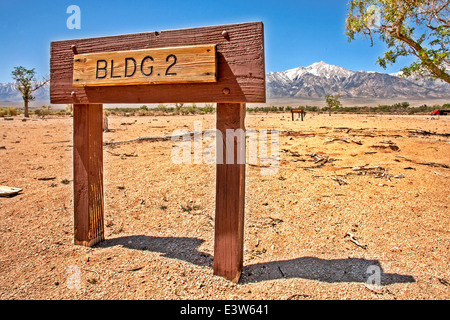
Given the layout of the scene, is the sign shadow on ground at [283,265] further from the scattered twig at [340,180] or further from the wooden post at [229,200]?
the scattered twig at [340,180]

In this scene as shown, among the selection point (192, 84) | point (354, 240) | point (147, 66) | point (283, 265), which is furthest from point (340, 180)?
point (147, 66)

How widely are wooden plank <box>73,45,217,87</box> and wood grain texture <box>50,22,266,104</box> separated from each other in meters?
0.08

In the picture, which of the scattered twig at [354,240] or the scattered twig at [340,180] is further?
the scattered twig at [340,180]

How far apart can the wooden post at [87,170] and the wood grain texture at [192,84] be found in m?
0.24

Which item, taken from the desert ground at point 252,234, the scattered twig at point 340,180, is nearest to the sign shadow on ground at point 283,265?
the desert ground at point 252,234

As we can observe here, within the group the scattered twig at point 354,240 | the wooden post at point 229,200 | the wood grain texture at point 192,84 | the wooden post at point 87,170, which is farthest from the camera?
the scattered twig at point 354,240

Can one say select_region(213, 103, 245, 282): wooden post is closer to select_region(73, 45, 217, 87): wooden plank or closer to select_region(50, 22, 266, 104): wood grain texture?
select_region(50, 22, 266, 104): wood grain texture

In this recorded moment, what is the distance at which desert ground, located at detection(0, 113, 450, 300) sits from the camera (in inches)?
97.7

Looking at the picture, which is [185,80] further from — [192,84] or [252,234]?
[252,234]

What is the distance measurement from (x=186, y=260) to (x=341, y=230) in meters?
1.99

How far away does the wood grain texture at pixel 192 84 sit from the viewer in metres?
2.25

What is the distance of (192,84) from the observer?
245cm

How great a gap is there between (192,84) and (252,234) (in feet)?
6.70

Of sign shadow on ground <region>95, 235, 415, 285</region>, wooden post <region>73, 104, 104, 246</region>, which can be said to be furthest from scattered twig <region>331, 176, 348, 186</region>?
wooden post <region>73, 104, 104, 246</region>
